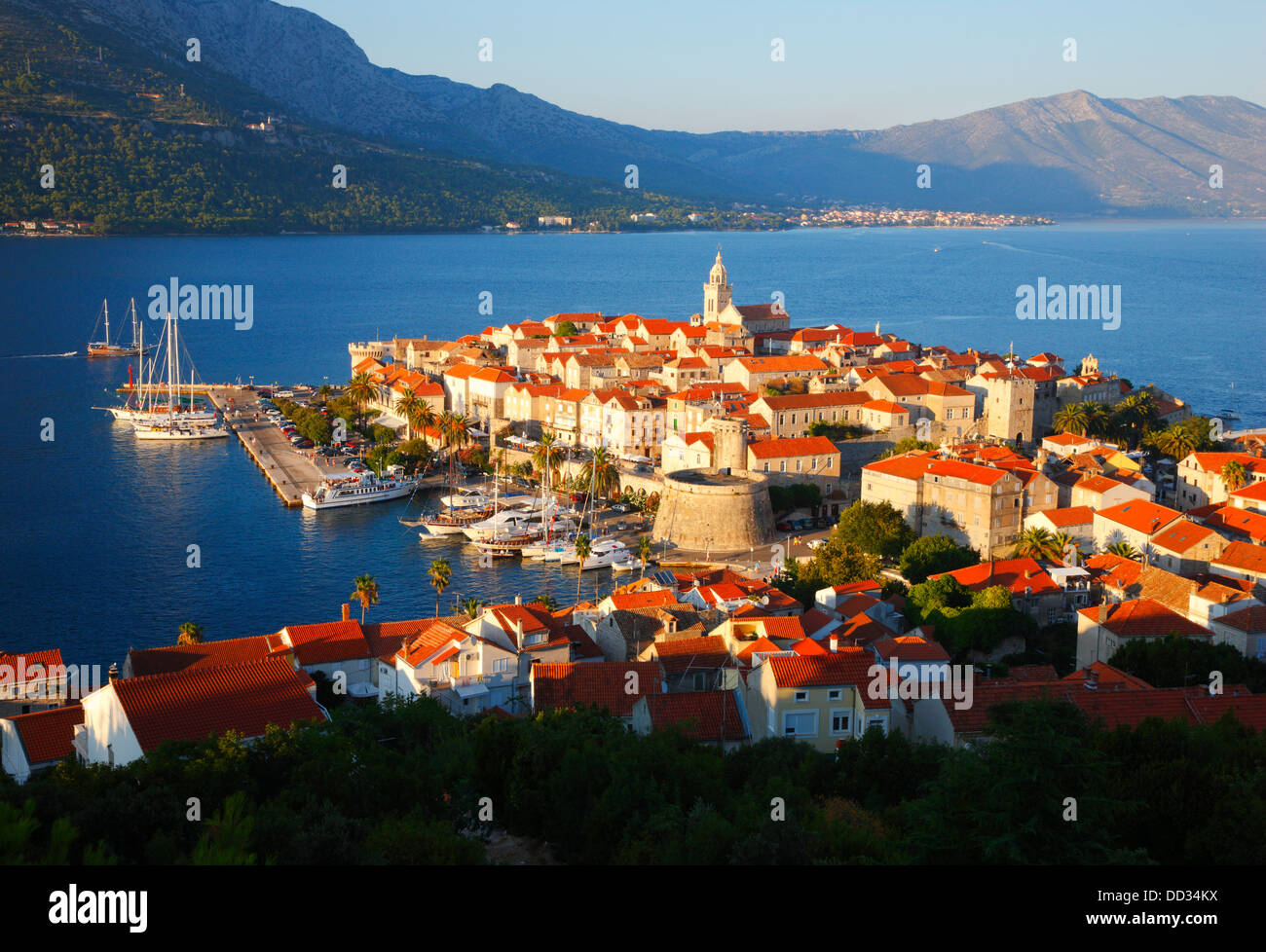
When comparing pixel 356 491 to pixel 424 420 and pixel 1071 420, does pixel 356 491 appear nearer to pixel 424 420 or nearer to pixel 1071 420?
pixel 424 420

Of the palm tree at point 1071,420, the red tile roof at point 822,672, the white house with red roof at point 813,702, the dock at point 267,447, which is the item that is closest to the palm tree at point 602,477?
the dock at point 267,447

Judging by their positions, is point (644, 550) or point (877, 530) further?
point (644, 550)

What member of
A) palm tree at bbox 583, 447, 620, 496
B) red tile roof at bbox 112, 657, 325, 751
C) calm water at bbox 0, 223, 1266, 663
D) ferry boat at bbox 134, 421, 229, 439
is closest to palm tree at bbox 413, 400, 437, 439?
calm water at bbox 0, 223, 1266, 663

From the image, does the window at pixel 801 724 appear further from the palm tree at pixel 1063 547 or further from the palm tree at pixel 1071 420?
the palm tree at pixel 1071 420

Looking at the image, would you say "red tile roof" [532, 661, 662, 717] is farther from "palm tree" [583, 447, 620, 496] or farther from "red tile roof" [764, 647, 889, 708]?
"palm tree" [583, 447, 620, 496]

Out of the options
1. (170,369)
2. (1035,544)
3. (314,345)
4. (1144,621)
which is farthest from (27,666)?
(314,345)

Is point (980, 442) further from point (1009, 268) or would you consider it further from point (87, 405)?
point (1009, 268)

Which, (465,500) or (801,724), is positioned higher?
(801,724)
